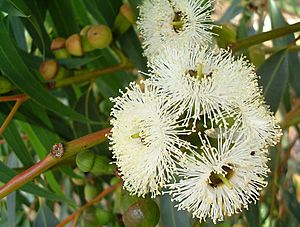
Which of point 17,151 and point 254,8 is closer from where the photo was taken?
point 17,151

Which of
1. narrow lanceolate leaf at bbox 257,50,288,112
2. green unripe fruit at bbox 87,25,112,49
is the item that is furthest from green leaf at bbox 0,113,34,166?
narrow lanceolate leaf at bbox 257,50,288,112

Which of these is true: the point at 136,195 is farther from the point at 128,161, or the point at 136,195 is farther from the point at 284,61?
the point at 284,61

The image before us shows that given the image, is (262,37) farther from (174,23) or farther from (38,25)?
(38,25)

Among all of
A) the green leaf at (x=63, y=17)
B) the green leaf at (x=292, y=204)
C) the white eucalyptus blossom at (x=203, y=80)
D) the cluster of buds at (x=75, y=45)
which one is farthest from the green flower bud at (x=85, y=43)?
the green leaf at (x=292, y=204)

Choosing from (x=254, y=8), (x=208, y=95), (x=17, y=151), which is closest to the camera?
(x=208, y=95)

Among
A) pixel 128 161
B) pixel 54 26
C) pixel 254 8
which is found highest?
pixel 54 26

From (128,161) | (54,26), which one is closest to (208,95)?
(128,161)

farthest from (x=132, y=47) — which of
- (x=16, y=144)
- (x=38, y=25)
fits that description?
(x=16, y=144)

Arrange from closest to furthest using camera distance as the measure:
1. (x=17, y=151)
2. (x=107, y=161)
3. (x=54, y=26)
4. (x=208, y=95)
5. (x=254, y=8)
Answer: (x=208, y=95) → (x=107, y=161) → (x=17, y=151) → (x=54, y=26) → (x=254, y=8)
